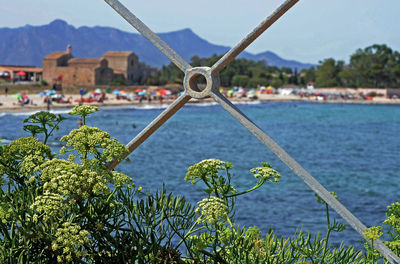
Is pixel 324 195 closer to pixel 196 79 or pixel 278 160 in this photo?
pixel 196 79

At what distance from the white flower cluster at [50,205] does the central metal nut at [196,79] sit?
28.1 inches

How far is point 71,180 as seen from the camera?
6.85 feet

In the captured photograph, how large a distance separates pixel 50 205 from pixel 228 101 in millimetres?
851

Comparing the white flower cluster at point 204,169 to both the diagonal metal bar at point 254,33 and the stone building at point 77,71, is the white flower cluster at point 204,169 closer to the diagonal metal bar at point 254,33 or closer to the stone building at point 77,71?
the diagonal metal bar at point 254,33

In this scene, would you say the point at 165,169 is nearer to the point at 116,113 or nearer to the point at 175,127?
the point at 175,127

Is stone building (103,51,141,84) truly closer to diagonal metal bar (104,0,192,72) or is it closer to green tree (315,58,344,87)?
green tree (315,58,344,87)

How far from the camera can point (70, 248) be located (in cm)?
205

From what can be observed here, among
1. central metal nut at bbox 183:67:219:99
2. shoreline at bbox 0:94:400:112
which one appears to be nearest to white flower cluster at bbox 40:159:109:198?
central metal nut at bbox 183:67:219:99

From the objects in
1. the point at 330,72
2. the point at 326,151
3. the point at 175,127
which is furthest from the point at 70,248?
the point at 330,72

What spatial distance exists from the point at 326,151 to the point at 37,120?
40.8m

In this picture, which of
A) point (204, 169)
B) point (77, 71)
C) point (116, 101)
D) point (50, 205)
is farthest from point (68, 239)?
point (77, 71)

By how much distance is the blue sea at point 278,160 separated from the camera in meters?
19.5

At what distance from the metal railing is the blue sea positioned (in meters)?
1.15

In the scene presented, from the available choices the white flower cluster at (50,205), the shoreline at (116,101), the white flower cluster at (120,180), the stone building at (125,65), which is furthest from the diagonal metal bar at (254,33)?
the stone building at (125,65)
